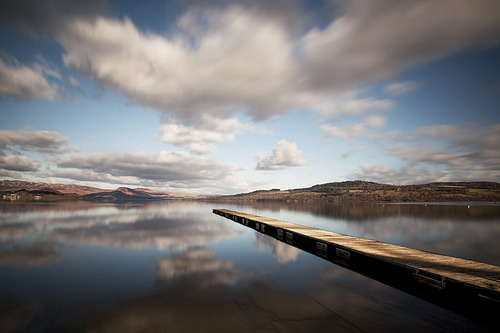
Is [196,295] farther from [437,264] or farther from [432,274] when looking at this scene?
[437,264]

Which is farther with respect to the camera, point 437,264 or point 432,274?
point 437,264

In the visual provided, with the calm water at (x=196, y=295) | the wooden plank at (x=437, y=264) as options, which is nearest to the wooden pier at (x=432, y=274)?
the wooden plank at (x=437, y=264)

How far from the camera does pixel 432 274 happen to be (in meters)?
10.4

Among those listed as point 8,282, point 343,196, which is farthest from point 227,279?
point 343,196

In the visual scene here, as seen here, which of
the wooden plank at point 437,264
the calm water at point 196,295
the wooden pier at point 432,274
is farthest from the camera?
the wooden plank at point 437,264

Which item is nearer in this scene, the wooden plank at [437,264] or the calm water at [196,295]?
the calm water at [196,295]

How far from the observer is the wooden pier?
28.5 ft

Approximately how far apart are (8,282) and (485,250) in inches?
1295

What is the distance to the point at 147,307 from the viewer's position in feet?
30.5

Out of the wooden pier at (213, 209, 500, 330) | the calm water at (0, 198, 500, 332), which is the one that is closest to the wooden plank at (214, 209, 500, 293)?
the wooden pier at (213, 209, 500, 330)

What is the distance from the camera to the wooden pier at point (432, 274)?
868 cm

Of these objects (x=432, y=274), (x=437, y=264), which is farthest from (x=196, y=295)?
(x=437, y=264)

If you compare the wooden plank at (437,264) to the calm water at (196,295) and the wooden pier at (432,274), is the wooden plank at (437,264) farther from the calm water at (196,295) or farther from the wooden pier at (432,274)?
the calm water at (196,295)

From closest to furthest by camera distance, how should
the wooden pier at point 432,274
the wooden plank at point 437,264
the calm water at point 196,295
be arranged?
the calm water at point 196,295 < the wooden pier at point 432,274 < the wooden plank at point 437,264
